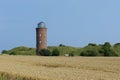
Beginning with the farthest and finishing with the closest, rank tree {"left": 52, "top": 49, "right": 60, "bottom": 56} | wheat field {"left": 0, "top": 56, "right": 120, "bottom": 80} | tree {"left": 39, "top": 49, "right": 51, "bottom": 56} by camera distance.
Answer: tree {"left": 52, "top": 49, "right": 60, "bottom": 56} → tree {"left": 39, "top": 49, "right": 51, "bottom": 56} → wheat field {"left": 0, "top": 56, "right": 120, "bottom": 80}

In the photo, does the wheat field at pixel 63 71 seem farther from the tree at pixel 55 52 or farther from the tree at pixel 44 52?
the tree at pixel 55 52

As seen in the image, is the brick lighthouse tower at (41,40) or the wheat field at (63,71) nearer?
the wheat field at (63,71)

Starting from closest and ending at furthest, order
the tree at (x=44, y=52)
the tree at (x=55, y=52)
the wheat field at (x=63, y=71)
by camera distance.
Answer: the wheat field at (x=63, y=71), the tree at (x=44, y=52), the tree at (x=55, y=52)

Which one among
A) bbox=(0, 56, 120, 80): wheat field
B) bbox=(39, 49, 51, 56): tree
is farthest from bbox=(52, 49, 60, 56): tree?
bbox=(0, 56, 120, 80): wheat field

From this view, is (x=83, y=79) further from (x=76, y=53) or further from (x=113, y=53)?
(x=76, y=53)

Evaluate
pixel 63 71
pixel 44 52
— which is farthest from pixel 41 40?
pixel 63 71

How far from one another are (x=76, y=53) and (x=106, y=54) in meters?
12.7

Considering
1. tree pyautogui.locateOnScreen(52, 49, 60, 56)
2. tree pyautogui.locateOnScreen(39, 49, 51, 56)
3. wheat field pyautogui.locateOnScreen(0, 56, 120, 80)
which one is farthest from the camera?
tree pyautogui.locateOnScreen(52, 49, 60, 56)

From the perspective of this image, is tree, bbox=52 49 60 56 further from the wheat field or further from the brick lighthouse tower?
the wheat field

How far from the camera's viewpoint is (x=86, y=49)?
93.3 metres

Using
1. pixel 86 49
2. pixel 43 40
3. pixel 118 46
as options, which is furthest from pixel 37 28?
pixel 118 46

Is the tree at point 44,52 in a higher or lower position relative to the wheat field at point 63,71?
higher

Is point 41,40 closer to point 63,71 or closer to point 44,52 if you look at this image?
point 44,52

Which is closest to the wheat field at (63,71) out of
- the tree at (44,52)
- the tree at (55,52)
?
the tree at (44,52)
